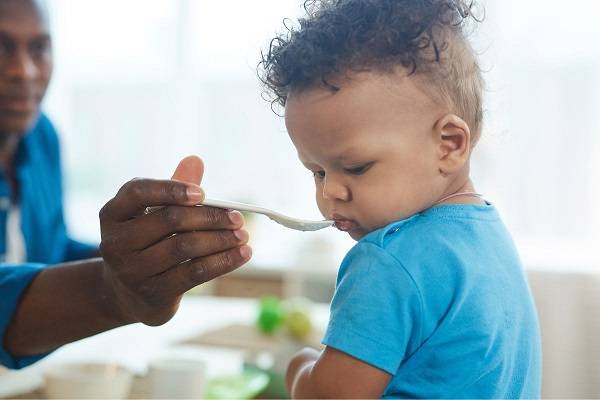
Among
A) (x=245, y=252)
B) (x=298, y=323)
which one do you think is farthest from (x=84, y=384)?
(x=298, y=323)

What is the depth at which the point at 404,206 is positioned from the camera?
2.51 feet

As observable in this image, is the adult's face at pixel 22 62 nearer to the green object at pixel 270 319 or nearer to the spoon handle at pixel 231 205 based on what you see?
the green object at pixel 270 319

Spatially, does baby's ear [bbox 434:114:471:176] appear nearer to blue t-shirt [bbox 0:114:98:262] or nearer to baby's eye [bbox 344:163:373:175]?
baby's eye [bbox 344:163:373:175]

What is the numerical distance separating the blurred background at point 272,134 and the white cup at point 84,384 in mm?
1776

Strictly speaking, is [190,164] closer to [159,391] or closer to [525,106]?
[159,391]

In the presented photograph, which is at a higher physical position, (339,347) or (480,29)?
(480,29)

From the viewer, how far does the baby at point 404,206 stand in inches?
26.9

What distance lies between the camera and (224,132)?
3.60m

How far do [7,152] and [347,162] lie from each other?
141 cm

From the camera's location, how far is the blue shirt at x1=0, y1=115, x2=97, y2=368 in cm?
189

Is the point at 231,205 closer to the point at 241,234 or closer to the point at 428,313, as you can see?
the point at 241,234

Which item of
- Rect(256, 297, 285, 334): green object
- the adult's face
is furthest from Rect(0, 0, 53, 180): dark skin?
Rect(256, 297, 285, 334): green object

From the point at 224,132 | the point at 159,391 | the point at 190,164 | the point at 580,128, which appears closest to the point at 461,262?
the point at 190,164

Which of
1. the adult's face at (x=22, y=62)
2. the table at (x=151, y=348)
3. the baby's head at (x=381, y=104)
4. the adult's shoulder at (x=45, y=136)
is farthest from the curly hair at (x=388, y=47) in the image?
the adult's shoulder at (x=45, y=136)
